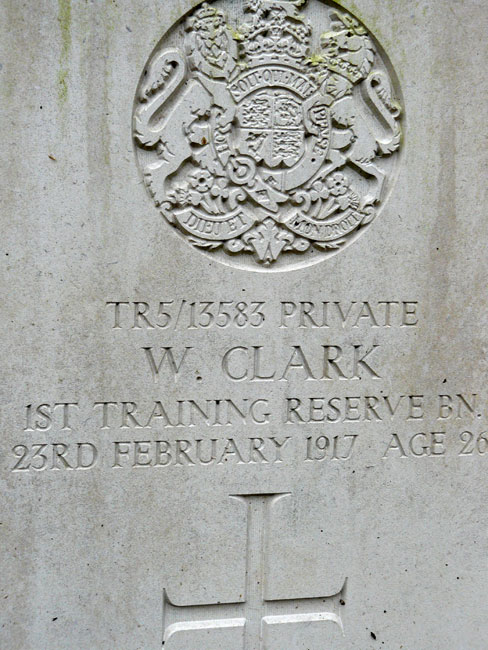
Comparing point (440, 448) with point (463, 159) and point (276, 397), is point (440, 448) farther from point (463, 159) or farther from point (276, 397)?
point (463, 159)

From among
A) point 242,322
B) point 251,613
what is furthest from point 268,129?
point 251,613

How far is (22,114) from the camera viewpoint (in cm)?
289

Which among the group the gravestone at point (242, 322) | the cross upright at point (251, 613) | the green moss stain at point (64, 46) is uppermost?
the green moss stain at point (64, 46)

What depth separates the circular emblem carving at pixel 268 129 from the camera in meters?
3.04

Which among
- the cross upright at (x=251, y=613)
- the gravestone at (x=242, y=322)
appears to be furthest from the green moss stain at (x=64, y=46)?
the cross upright at (x=251, y=613)

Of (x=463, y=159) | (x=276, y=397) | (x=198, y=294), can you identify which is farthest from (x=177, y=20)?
(x=276, y=397)

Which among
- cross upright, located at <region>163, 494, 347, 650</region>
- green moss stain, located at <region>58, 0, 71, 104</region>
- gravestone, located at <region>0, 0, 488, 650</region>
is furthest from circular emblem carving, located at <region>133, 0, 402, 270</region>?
cross upright, located at <region>163, 494, 347, 650</region>

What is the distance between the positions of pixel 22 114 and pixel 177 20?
643 millimetres

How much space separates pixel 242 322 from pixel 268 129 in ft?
2.40

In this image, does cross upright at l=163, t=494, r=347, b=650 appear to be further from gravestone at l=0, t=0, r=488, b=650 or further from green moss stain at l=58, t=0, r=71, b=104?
green moss stain at l=58, t=0, r=71, b=104

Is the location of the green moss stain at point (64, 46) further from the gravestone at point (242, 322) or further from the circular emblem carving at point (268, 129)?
the circular emblem carving at point (268, 129)

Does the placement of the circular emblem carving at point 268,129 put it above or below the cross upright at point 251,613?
above

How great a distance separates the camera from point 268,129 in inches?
123

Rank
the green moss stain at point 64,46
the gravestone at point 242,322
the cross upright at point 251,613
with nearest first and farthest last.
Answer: the green moss stain at point 64,46
the gravestone at point 242,322
the cross upright at point 251,613
